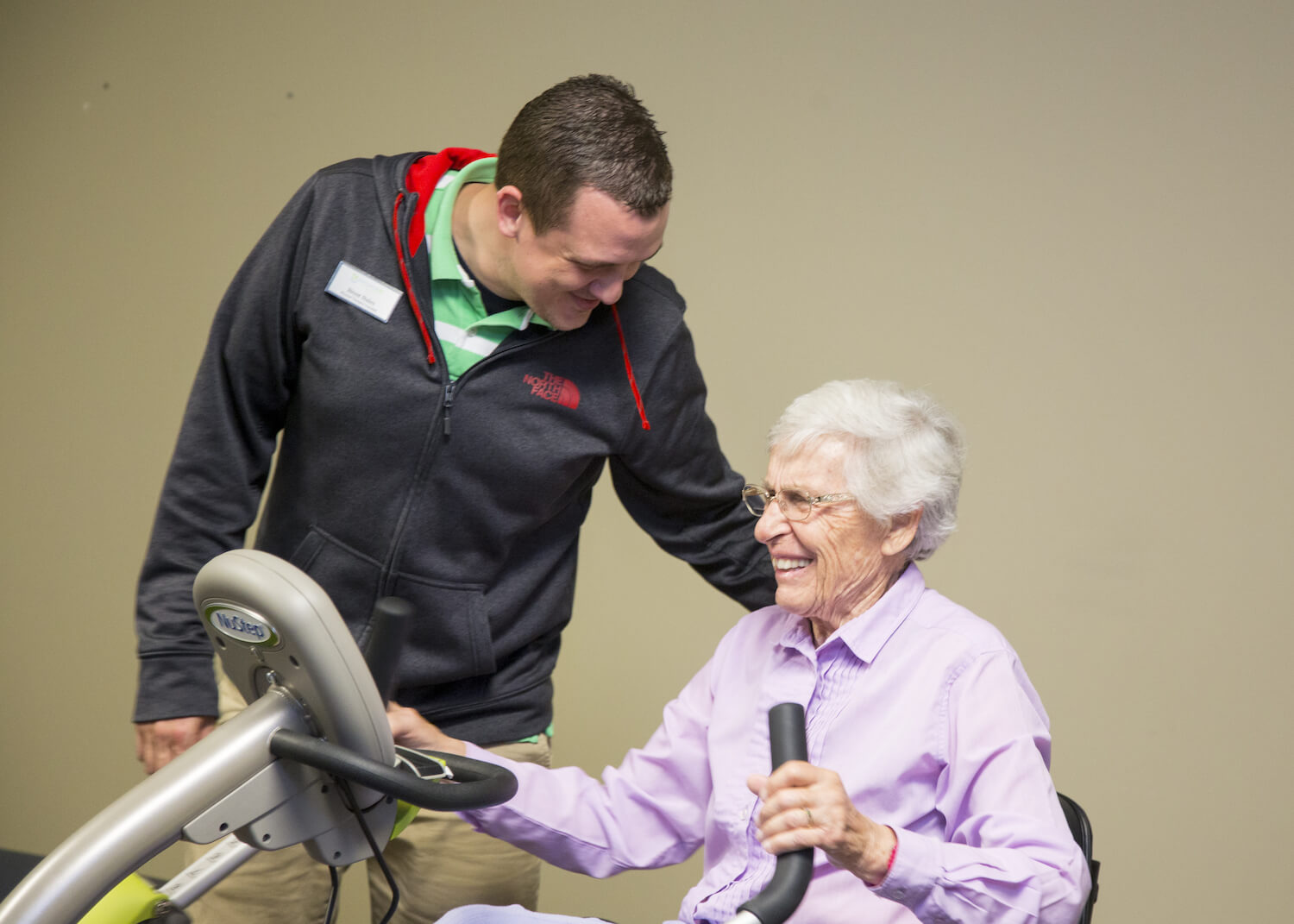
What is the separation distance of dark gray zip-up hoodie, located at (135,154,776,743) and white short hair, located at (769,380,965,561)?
283 mm

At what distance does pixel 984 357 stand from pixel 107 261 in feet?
8.09

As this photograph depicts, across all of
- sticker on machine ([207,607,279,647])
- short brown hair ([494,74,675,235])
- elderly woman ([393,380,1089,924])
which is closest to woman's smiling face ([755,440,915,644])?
elderly woman ([393,380,1089,924])

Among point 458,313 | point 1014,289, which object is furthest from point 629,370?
point 1014,289

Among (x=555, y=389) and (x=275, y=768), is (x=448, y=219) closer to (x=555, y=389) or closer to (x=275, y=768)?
(x=555, y=389)

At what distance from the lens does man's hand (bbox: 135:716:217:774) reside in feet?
5.15

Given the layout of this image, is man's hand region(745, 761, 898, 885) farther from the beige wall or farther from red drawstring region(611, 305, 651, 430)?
the beige wall

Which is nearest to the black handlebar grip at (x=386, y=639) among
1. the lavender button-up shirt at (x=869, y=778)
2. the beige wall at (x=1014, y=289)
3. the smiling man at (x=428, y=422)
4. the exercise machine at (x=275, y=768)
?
the exercise machine at (x=275, y=768)

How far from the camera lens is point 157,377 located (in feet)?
11.2

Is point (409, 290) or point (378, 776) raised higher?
point (409, 290)

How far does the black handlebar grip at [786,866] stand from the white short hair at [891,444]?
47cm

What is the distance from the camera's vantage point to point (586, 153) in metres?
1.53

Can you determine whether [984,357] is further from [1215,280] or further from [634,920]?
[634,920]

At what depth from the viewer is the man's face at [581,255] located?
1.54 meters

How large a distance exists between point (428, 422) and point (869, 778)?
0.76 m
